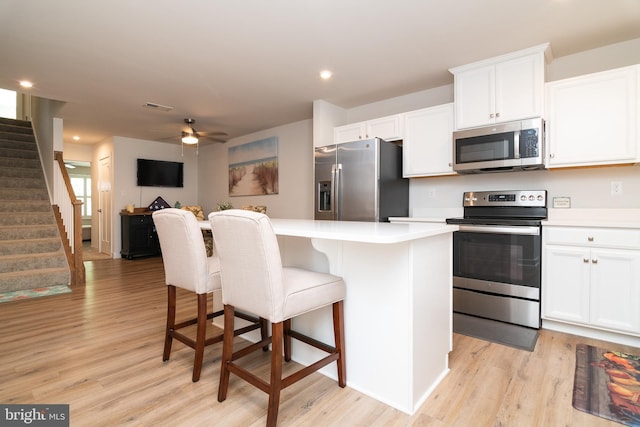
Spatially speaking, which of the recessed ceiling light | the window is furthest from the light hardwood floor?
the window

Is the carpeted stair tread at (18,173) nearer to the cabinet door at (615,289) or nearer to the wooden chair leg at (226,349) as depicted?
the wooden chair leg at (226,349)

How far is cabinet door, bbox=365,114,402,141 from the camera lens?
142 inches

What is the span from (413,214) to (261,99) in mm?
2346

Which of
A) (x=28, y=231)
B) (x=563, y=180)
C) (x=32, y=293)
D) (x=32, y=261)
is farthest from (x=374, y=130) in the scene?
(x=28, y=231)

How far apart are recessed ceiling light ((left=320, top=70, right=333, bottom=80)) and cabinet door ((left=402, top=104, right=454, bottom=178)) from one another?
36.5 inches

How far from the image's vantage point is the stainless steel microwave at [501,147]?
2668 mm

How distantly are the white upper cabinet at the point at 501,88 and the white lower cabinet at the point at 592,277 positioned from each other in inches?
41.2

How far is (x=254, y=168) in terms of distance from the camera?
600 cm

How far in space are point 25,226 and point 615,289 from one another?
656 centimetres

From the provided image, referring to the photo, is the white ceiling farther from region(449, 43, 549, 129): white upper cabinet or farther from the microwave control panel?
the microwave control panel

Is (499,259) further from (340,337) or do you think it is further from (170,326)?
(170,326)

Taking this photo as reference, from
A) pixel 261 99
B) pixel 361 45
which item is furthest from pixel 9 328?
pixel 361 45

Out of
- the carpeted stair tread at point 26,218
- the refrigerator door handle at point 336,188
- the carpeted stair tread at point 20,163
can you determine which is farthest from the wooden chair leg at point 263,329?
the carpeted stair tread at point 20,163

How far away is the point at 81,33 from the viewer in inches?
98.6
